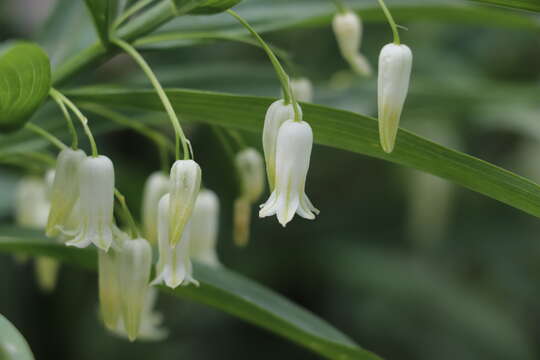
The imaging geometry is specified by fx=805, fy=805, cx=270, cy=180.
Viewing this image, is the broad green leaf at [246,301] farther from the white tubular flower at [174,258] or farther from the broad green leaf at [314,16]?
the broad green leaf at [314,16]

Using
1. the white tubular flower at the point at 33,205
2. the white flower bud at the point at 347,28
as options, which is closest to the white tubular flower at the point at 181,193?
the white flower bud at the point at 347,28

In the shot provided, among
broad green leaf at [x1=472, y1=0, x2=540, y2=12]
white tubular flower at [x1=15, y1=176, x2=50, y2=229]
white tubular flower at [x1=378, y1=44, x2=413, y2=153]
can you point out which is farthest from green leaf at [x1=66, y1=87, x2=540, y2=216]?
white tubular flower at [x1=15, y1=176, x2=50, y2=229]

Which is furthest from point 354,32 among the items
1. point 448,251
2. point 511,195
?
point 448,251

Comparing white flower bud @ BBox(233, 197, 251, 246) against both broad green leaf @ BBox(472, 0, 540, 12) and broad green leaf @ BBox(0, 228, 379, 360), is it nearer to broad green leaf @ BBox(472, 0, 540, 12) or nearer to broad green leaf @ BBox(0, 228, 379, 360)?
broad green leaf @ BBox(0, 228, 379, 360)

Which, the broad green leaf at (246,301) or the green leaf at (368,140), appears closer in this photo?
the green leaf at (368,140)

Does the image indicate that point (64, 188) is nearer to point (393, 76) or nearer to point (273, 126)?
point (273, 126)

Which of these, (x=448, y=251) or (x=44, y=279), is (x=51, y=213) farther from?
(x=448, y=251)
